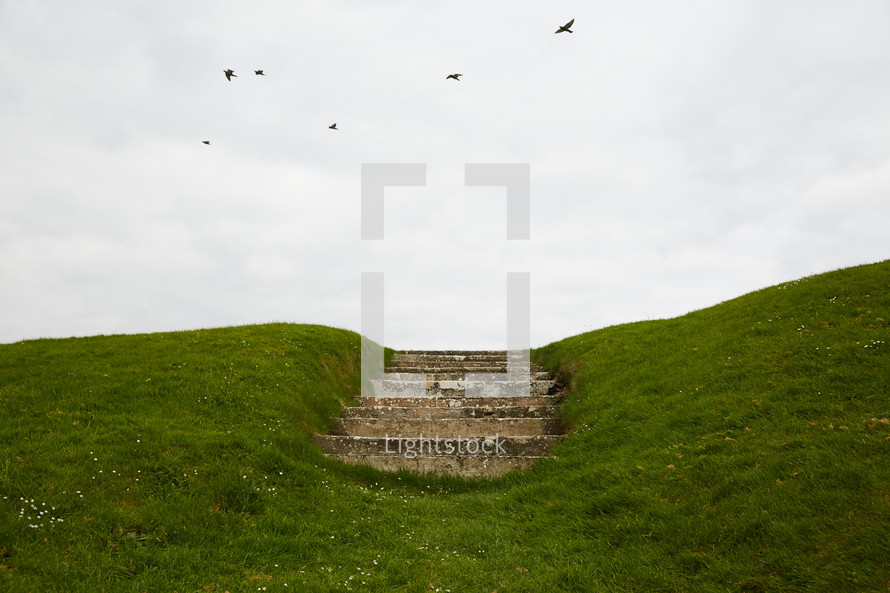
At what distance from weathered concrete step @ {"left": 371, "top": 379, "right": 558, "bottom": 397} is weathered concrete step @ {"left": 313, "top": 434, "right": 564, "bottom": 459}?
3277 millimetres

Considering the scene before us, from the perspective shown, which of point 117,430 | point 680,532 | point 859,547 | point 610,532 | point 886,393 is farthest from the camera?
point 117,430

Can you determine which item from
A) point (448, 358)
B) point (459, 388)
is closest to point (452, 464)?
point (459, 388)

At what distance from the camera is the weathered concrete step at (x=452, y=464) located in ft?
28.6

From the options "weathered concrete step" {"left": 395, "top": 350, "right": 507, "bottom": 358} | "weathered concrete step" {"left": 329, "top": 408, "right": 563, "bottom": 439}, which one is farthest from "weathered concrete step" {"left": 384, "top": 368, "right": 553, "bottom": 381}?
"weathered concrete step" {"left": 329, "top": 408, "right": 563, "bottom": 439}

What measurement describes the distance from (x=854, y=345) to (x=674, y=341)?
3.39 meters

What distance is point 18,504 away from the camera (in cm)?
532

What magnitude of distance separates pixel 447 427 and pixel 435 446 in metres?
0.44

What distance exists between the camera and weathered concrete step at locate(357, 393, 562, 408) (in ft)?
37.7

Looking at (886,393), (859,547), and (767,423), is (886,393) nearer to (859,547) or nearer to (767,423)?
(767,423)

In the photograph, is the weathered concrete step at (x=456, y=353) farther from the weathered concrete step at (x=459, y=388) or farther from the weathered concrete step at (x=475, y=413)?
the weathered concrete step at (x=475, y=413)

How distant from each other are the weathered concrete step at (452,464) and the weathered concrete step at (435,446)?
0.30 feet

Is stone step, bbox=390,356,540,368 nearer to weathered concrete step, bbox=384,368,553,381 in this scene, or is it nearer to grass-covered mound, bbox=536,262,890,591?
weathered concrete step, bbox=384,368,553,381

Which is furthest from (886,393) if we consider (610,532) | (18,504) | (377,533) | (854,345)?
(18,504)

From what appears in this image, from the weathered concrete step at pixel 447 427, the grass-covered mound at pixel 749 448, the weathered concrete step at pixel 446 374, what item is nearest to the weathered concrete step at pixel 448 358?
the weathered concrete step at pixel 446 374
